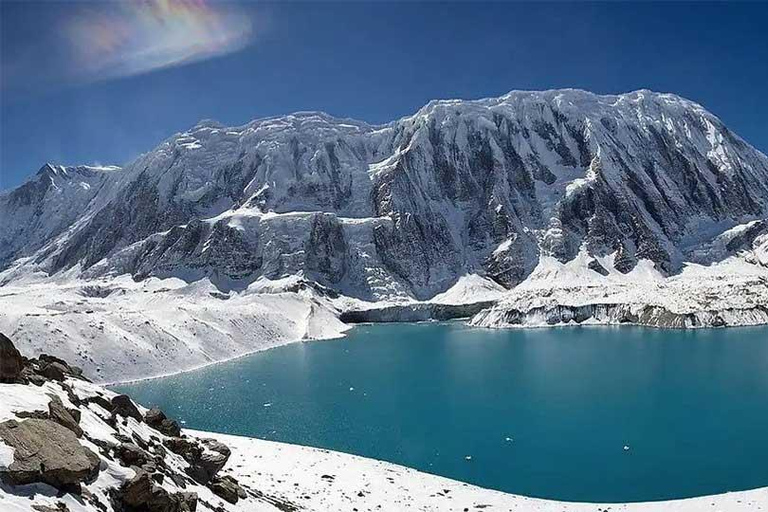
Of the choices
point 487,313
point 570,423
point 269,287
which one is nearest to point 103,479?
point 570,423

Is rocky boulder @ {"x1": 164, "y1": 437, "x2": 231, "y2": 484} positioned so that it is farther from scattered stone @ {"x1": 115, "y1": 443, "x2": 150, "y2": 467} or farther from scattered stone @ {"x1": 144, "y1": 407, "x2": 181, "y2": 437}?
scattered stone @ {"x1": 115, "y1": 443, "x2": 150, "y2": 467}

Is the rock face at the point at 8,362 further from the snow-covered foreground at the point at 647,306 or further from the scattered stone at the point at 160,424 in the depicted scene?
the snow-covered foreground at the point at 647,306

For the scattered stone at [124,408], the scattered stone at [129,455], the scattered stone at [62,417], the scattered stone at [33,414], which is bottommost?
the scattered stone at [129,455]

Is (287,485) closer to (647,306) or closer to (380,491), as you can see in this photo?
(380,491)

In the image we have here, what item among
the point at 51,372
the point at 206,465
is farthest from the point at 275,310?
the point at 51,372

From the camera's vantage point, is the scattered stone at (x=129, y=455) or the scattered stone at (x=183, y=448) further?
→ the scattered stone at (x=183, y=448)

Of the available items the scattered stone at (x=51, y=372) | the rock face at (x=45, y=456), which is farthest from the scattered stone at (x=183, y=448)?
the rock face at (x=45, y=456)
